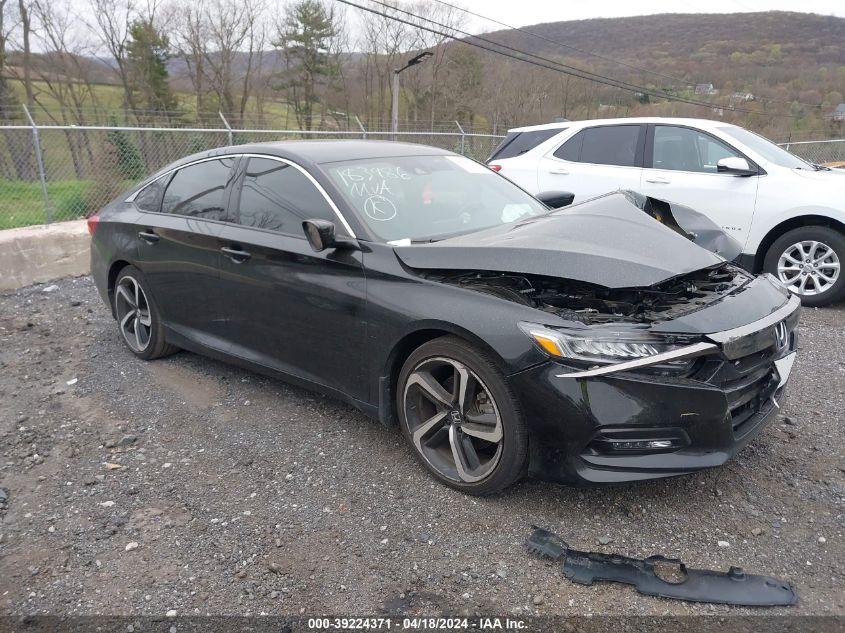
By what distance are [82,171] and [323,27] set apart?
86.9ft

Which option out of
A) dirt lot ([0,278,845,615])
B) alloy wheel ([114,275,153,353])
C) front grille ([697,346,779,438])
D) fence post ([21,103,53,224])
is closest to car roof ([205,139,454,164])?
alloy wheel ([114,275,153,353])

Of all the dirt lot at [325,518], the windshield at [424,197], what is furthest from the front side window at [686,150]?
the windshield at [424,197]

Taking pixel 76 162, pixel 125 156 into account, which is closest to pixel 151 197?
pixel 76 162

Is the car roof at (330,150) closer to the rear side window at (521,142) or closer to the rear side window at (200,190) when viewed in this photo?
the rear side window at (200,190)

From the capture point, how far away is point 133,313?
477 cm

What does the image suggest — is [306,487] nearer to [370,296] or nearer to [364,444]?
[364,444]

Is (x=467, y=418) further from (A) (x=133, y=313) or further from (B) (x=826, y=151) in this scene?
(B) (x=826, y=151)

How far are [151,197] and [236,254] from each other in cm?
135

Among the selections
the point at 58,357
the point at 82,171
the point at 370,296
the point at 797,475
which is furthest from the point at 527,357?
the point at 82,171

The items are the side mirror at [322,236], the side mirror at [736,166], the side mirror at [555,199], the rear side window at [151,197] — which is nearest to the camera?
the side mirror at [322,236]

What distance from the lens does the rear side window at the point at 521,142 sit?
24.0 feet

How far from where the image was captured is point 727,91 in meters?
42.4

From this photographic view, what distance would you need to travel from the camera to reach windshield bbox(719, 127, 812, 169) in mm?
Result: 6008

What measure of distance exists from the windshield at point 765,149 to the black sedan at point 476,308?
8.55 ft
